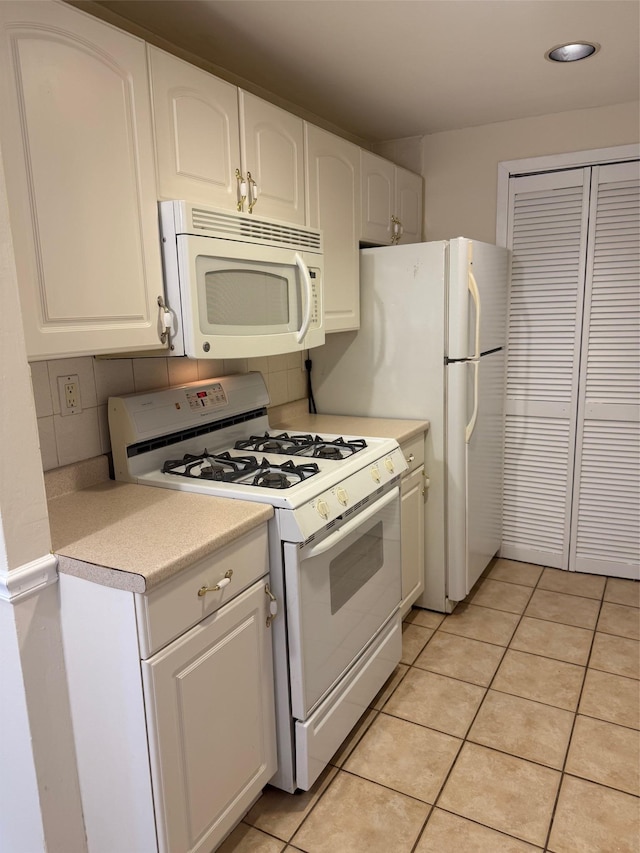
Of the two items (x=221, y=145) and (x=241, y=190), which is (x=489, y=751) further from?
(x=221, y=145)

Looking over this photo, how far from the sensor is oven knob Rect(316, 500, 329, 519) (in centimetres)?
173

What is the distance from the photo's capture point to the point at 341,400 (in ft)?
9.62

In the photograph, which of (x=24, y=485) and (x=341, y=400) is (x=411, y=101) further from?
(x=24, y=485)

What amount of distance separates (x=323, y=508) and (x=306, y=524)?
3.9 inches

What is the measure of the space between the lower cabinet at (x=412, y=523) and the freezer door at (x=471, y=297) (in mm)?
450

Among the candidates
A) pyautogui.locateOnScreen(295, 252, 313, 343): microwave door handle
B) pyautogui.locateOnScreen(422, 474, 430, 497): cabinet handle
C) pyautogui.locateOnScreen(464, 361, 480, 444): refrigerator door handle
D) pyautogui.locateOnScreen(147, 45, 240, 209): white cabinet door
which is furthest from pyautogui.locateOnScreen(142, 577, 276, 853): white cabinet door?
pyautogui.locateOnScreen(464, 361, 480, 444): refrigerator door handle

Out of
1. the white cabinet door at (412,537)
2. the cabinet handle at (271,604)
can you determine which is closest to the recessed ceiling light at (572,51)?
the white cabinet door at (412,537)

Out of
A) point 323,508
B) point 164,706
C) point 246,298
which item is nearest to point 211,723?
point 164,706

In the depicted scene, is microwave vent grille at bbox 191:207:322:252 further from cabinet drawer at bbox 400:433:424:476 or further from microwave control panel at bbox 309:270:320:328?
cabinet drawer at bbox 400:433:424:476

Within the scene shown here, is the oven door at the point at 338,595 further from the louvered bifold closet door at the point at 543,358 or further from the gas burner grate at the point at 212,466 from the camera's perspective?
the louvered bifold closet door at the point at 543,358

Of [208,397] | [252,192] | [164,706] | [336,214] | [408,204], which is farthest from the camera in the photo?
[408,204]

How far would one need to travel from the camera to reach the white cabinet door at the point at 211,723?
1349mm

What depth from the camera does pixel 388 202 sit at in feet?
9.50

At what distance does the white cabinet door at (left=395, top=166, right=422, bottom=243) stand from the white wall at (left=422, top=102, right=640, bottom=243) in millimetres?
104
